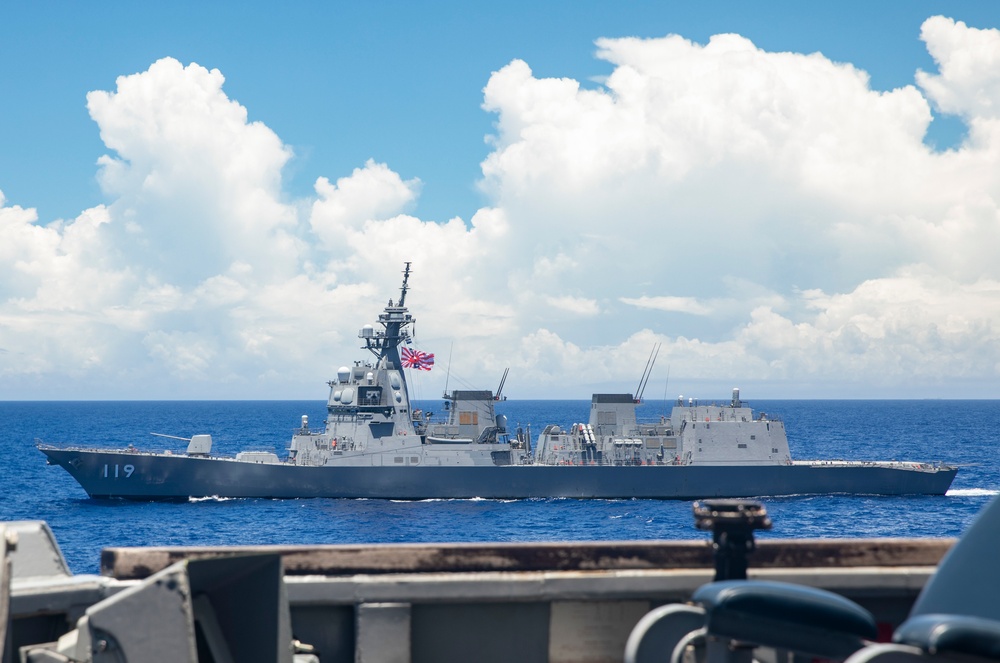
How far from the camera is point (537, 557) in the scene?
4.39m

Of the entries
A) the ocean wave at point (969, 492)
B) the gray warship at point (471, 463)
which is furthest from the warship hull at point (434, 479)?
the ocean wave at point (969, 492)

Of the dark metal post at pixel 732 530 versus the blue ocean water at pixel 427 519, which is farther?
the blue ocean water at pixel 427 519

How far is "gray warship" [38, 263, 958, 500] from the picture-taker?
39.4 meters

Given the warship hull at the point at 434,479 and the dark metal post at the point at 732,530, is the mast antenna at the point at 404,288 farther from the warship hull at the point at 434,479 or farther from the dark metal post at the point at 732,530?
the dark metal post at the point at 732,530

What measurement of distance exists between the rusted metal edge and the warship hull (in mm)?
34957

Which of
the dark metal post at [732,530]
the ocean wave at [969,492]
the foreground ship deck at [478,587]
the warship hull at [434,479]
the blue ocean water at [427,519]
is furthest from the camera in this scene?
the ocean wave at [969,492]

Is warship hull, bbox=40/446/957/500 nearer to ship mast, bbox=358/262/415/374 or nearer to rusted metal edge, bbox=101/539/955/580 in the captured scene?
ship mast, bbox=358/262/415/374

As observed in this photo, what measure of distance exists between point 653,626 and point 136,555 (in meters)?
2.33

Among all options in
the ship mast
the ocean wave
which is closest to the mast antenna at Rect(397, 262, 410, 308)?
the ship mast

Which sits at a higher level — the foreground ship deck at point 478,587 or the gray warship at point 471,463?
the foreground ship deck at point 478,587

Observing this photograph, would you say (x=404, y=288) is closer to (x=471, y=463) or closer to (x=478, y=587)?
(x=471, y=463)

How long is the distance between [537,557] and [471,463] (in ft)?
117

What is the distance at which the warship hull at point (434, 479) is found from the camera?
3919 cm

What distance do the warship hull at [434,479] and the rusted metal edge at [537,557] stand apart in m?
35.0
